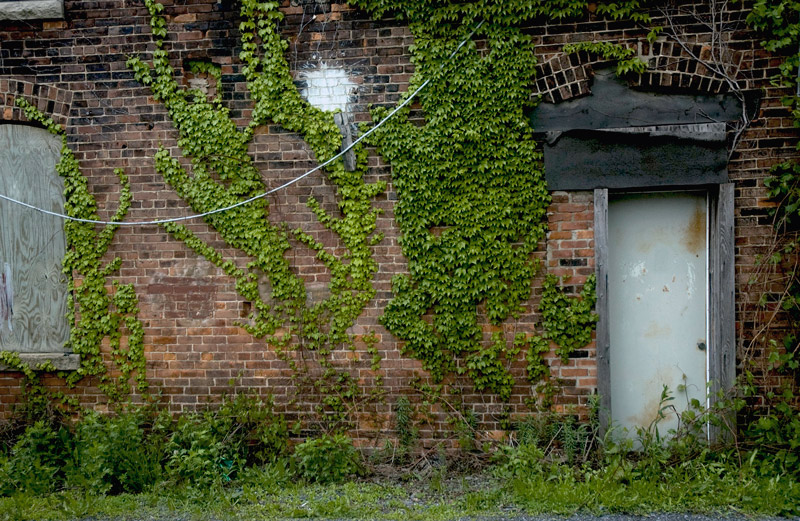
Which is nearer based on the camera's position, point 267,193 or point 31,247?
point 267,193

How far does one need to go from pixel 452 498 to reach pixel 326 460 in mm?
1120

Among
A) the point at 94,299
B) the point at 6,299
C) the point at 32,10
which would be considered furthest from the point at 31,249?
the point at 32,10

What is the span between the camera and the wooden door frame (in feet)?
15.5

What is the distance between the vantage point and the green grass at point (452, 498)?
398 cm

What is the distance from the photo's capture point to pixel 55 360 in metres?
5.19

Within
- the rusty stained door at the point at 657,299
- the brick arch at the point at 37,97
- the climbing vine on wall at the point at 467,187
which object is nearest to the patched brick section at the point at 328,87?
the climbing vine on wall at the point at 467,187

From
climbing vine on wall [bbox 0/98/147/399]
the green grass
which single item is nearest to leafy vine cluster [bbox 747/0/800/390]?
the green grass

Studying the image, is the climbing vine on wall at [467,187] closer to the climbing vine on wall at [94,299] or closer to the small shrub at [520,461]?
the small shrub at [520,461]

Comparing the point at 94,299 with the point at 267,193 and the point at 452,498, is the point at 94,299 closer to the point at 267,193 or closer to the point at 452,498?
the point at 267,193

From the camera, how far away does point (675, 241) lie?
5.00 metres

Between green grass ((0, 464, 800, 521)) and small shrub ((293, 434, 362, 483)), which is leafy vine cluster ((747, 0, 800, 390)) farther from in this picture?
small shrub ((293, 434, 362, 483))

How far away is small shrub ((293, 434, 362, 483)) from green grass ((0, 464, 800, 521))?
0.11m

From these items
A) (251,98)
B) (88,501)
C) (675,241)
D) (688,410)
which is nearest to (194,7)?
(251,98)

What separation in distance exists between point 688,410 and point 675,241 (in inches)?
59.2
